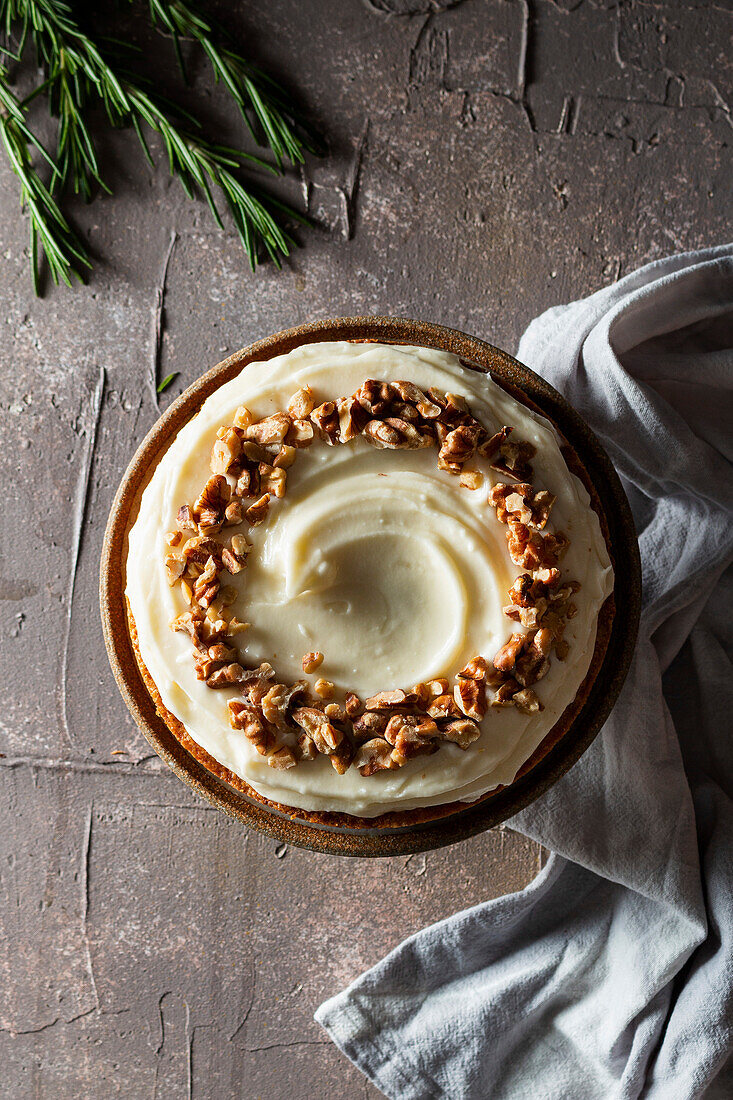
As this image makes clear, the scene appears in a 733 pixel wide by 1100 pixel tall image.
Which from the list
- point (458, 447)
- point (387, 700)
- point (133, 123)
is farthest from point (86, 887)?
point (133, 123)

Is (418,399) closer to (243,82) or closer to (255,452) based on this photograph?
(255,452)

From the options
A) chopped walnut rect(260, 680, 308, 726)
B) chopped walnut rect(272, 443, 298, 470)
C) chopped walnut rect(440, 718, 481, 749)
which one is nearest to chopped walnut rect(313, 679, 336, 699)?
chopped walnut rect(260, 680, 308, 726)

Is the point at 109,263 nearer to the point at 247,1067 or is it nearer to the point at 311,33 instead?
the point at 311,33

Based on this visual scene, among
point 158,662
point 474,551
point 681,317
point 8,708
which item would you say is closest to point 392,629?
point 474,551

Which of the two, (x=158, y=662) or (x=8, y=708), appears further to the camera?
(x=8, y=708)

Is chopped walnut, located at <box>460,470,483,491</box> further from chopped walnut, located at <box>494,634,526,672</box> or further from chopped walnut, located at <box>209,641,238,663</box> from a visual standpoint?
chopped walnut, located at <box>209,641,238,663</box>
